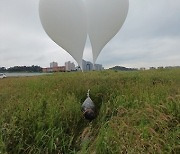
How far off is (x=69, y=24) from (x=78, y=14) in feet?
0.70

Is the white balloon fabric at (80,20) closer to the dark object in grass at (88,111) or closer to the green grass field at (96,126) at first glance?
the dark object in grass at (88,111)

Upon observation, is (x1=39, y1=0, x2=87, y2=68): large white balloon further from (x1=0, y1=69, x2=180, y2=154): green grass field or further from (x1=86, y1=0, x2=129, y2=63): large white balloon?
(x1=0, y1=69, x2=180, y2=154): green grass field

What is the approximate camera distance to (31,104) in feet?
13.7

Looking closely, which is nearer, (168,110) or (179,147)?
(179,147)

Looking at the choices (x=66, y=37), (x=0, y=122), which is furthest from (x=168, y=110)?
(x=0, y=122)

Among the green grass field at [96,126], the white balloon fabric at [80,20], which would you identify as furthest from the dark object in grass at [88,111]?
the white balloon fabric at [80,20]

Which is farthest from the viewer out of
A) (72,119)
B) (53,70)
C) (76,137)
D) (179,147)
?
(53,70)

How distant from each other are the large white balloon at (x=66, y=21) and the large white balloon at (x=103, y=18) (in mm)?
123

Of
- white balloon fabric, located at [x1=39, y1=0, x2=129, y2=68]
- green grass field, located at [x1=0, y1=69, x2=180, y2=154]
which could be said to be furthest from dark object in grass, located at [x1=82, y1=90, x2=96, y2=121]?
white balloon fabric, located at [x1=39, y1=0, x2=129, y2=68]

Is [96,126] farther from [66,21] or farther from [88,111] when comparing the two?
[66,21]

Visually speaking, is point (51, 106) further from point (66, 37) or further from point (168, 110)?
point (168, 110)

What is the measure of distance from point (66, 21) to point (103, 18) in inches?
23.4

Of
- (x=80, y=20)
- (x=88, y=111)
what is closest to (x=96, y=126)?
(x=88, y=111)

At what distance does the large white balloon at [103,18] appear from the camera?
426cm
